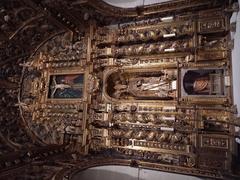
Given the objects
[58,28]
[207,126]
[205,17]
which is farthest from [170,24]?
[58,28]

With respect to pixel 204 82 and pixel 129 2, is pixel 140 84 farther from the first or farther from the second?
pixel 129 2

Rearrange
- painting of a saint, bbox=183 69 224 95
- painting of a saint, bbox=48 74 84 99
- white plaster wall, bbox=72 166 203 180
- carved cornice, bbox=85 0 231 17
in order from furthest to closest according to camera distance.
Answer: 1. painting of a saint, bbox=48 74 84 99
2. carved cornice, bbox=85 0 231 17
3. painting of a saint, bbox=183 69 224 95
4. white plaster wall, bbox=72 166 203 180

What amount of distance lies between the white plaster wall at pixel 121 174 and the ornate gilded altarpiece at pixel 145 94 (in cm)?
14

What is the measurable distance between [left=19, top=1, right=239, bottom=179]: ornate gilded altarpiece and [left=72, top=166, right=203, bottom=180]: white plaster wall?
0.46 feet

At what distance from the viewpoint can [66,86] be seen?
971 cm

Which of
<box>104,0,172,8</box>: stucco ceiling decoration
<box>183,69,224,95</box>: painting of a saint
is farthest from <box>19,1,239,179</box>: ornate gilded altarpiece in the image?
<box>104,0,172,8</box>: stucco ceiling decoration

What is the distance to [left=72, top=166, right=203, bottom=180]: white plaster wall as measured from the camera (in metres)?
6.61

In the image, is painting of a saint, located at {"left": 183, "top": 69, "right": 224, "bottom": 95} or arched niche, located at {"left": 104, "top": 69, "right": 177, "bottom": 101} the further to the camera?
arched niche, located at {"left": 104, "top": 69, "right": 177, "bottom": 101}

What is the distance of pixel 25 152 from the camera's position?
268 inches

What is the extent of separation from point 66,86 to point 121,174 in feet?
13.1

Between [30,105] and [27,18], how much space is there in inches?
123

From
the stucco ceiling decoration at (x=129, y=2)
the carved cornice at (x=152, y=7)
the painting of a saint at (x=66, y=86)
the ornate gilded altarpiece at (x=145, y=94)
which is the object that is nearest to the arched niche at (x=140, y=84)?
the ornate gilded altarpiece at (x=145, y=94)

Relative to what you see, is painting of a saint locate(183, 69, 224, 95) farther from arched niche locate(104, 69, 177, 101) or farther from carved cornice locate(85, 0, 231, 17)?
carved cornice locate(85, 0, 231, 17)

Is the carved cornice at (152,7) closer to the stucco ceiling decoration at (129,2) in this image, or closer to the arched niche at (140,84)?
the stucco ceiling decoration at (129,2)
